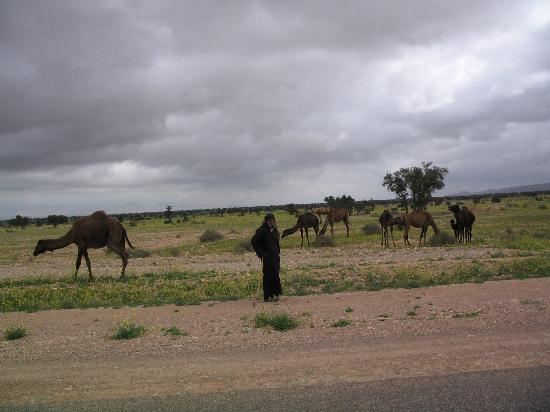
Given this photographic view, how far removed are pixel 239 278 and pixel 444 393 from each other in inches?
451

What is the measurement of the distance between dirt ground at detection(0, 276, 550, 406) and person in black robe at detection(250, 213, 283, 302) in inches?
16.9

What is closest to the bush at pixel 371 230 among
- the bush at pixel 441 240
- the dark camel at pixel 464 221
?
the bush at pixel 441 240

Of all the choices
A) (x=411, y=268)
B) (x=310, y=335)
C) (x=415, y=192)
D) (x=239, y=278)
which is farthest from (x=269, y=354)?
(x=415, y=192)

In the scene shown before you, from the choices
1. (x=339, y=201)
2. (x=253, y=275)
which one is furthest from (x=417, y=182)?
(x=253, y=275)

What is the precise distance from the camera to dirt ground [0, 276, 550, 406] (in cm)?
745

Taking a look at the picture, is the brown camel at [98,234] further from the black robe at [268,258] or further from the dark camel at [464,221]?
the dark camel at [464,221]

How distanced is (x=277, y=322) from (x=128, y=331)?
111 inches

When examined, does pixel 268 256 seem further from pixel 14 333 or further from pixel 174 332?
pixel 14 333

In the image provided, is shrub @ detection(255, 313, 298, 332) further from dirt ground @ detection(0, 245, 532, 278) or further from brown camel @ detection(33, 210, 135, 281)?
brown camel @ detection(33, 210, 135, 281)

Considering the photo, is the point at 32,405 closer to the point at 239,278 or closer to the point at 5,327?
the point at 5,327

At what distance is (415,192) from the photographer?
62.8 m

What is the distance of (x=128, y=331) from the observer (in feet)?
34.1

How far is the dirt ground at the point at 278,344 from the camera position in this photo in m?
7.45

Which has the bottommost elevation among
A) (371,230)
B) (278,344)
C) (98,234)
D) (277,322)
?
(278,344)
